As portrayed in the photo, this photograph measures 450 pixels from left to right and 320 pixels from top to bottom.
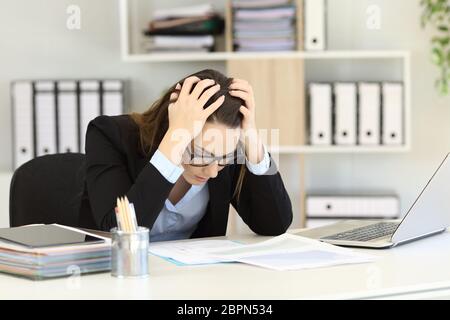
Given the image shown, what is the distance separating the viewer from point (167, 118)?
176 centimetres

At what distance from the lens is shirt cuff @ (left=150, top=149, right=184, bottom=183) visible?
1606mm

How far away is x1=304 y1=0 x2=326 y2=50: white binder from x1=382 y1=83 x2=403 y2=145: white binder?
318mm

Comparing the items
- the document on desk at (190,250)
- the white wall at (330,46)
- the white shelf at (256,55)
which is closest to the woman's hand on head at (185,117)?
the document on desk at (190,250)

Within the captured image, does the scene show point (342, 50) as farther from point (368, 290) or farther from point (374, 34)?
point (368, 290)

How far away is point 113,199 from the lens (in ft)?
5.47

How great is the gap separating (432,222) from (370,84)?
1565 millimetres

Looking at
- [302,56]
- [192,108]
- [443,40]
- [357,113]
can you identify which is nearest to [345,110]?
[357,113]

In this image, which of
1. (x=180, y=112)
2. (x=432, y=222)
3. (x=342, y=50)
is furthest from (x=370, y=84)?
(x=180, y=112)

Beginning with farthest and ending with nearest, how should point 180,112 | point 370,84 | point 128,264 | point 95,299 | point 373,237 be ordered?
point 370,84
point 373,237
point 180,112
point 128,264
point 95,299

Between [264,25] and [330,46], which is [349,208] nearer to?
[330,46]

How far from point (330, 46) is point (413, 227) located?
74.3 inches

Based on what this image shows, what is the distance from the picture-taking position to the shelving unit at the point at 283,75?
3262 mm

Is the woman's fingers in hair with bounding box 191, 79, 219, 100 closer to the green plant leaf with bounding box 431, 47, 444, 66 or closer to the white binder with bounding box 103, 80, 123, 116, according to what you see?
the white binder with bounding box 103, 80, 123, 116

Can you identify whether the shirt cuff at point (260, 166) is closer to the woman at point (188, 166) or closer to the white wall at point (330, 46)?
the woman at point (188, 166)
